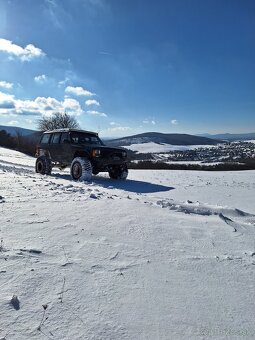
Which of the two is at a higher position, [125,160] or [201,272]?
[125,160]

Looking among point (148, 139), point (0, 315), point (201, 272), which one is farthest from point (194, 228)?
point (148, 139)

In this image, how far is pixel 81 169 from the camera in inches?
435

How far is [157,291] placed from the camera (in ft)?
9.90

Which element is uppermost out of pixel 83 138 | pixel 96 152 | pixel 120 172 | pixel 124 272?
pixel 83 138

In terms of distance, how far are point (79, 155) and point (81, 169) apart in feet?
3.88

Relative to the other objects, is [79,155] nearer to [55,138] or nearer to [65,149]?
[65,149]

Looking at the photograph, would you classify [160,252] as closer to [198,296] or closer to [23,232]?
[198,296]

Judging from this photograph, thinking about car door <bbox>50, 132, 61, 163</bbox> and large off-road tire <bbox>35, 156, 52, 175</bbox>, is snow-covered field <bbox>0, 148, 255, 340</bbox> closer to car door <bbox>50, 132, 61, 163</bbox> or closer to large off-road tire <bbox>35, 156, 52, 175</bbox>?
car door <bbox>50, 132, 61, 163</bbox>

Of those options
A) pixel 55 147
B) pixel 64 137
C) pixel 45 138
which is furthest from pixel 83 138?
pixel 45 138

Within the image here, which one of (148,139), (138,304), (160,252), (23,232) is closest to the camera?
(138,304)

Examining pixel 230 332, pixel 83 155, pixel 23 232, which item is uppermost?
pixel 83 155

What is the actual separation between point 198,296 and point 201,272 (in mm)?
524

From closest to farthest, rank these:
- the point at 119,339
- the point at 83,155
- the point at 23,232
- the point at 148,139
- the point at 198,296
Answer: the point at 119,339, the point at 198,296, the point at 23,232, the point at 83,155, the point at 148,139

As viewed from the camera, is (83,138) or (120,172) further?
(83,138)
